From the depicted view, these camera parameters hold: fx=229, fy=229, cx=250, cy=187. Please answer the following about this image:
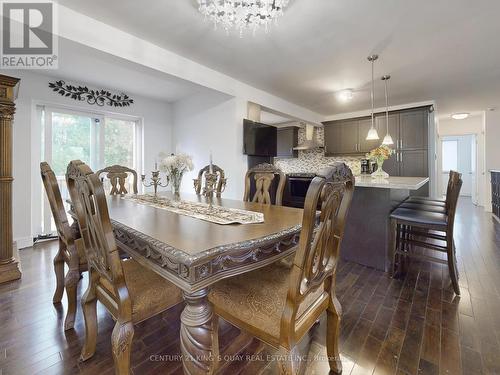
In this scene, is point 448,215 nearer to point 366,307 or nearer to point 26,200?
point 366,307

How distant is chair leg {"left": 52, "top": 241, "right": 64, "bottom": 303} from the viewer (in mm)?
1739

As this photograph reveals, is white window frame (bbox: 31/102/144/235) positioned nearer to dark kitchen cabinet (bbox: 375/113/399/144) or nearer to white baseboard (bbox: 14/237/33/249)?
white baseboard (bbox: 14/237/33/249)

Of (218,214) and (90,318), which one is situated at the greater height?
(218,214)

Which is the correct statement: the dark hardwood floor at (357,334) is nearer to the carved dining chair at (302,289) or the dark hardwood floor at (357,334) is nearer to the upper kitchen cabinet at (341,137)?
the carved dining chair at (302,289)

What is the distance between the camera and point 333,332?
1192 mm

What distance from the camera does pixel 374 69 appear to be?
3104 millimetres

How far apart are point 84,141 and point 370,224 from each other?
444 centimetres

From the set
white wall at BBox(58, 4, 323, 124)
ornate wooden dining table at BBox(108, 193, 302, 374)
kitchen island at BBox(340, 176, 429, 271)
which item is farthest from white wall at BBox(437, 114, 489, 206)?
ornate wooden dining table at BBox(108, 193, 302, 374)

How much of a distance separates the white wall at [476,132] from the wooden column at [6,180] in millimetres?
8239

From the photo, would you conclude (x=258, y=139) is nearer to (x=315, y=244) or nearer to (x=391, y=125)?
(x=391, y=125)

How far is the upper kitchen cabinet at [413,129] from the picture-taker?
4266 mm

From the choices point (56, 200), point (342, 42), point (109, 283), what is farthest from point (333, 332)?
point (342, 42)

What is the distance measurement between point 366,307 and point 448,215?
1.11 m

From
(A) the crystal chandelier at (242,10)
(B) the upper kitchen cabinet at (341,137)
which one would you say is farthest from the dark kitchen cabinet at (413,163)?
(A) the crystal chandelier at (242,10)
